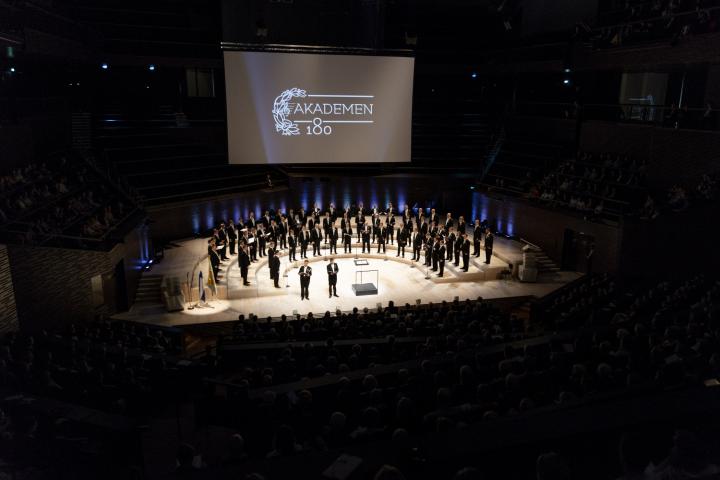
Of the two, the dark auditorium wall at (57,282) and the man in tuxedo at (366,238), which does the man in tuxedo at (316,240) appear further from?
the dark auditorium wall at (57,282)

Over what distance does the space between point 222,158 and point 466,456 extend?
25.1 m

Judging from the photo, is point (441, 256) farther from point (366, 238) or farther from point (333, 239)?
point (333, 239)

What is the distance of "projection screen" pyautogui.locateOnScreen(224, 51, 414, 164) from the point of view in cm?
2041

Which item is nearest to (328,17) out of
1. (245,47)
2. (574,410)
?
(245,47)

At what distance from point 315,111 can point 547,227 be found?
10.1m

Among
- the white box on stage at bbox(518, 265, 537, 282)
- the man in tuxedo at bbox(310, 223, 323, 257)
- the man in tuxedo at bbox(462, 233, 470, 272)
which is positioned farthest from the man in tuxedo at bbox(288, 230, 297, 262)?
the white box on stage at bbox(518, 265, 537, 282)

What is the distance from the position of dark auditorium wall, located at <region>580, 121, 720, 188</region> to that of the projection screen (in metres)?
8.45

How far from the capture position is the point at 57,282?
551 inches

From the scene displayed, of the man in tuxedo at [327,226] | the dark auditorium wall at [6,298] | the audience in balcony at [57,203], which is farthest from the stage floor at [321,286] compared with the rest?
the dark auditorium wall at [6,298]

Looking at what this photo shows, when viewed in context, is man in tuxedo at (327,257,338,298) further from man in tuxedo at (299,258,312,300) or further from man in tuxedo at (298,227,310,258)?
man in tuxedo at (298,227,310,258)

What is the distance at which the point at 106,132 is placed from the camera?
2489 centimetres

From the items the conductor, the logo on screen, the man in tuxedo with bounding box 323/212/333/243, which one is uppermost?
the logo on screen

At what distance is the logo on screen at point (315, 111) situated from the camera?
20859 millimetres

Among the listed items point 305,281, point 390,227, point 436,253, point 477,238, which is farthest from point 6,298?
point 477,238
